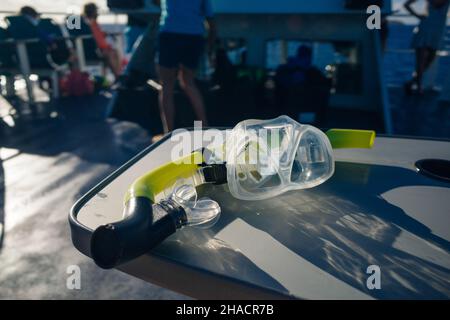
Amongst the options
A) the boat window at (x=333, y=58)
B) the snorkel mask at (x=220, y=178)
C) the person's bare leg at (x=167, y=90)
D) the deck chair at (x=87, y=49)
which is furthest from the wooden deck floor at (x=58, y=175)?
the deck chair at (x=87, y=49)

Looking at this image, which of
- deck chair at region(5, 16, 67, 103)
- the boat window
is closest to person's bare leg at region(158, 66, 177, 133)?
the boat window

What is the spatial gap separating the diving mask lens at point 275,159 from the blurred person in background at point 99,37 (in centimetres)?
518

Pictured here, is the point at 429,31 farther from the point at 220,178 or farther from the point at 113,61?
the point at 220,178

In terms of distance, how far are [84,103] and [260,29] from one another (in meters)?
2.45

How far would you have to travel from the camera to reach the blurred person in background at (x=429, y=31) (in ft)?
14.5

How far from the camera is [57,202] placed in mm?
2115

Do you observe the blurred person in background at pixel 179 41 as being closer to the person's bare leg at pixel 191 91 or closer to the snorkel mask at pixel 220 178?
the person's bare leg at pixel 191 91

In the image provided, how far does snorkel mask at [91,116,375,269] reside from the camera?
50 cm

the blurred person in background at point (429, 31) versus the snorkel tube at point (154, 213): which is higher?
the blurred person in background at point (429, 31)

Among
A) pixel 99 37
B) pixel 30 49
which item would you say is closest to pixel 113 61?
pixel 99 37

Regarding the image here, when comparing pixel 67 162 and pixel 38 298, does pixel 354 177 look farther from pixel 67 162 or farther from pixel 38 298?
pixel 67 162

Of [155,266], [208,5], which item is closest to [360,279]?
[155,266]

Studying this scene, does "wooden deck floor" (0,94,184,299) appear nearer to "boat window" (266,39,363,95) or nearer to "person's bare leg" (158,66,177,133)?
"person's bare leg" (158,66,177,133)

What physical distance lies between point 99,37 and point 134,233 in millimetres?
5546
